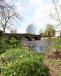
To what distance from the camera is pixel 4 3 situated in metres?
20.5

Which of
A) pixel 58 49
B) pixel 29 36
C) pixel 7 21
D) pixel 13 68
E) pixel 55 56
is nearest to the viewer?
pixel 13 68

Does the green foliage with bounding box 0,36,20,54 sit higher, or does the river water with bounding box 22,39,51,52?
the green foliage with bounding box 0,36,20,54

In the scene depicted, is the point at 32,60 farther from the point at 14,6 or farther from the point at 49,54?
the point at 14,6

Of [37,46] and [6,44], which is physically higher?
[6,44]

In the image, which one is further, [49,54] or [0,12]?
[0,12]

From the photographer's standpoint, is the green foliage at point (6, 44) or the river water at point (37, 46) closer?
the green foliage at point (6, 44)

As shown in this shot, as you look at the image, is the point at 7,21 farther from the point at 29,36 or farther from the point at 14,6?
the point at 29,36

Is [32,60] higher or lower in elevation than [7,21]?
lower

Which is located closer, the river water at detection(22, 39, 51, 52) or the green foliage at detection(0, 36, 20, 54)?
the green foliage at detection(0, 36, 20, 54)

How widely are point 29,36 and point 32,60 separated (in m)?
42.9

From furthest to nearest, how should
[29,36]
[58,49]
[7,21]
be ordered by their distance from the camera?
[29,36], [7,21], [58,49]

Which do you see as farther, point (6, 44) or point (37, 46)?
point (37, 46)

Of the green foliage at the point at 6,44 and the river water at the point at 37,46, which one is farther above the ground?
the green foliage at the point at 6,44

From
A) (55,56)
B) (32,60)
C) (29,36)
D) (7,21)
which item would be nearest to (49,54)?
(55,56)
